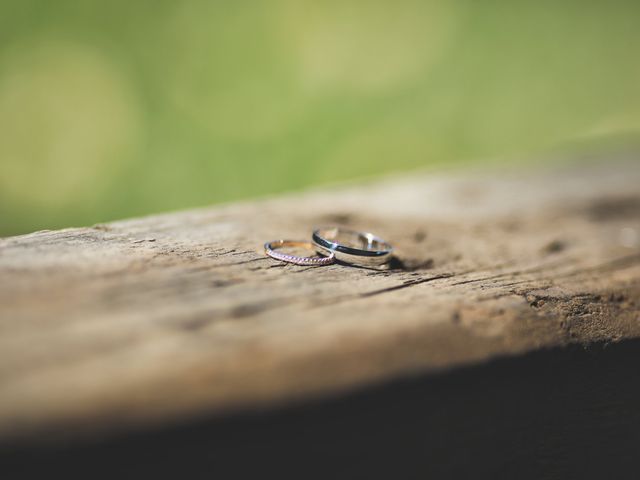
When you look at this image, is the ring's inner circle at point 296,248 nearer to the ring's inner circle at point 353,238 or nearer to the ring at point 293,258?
the ring at point 293,258

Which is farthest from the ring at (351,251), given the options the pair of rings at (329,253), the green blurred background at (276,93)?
the green blurred background at (276,93)

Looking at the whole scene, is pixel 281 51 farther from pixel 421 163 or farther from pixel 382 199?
pixel 382 199

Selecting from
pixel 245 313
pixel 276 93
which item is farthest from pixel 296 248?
pixel 276 93

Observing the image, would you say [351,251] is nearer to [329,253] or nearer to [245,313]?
[329,253]

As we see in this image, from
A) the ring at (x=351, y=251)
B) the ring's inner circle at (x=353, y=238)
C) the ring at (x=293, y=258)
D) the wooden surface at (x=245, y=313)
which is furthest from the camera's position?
the ring's inner circle at (x=353, y=238)

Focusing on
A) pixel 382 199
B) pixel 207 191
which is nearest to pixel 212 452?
pixel 382 199

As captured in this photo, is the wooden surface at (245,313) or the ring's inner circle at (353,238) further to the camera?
the ring's inner circle at (353,238)

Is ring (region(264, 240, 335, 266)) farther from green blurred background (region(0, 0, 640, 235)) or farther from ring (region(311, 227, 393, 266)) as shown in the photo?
green blurred background (region(0, 0, 640, 235))
